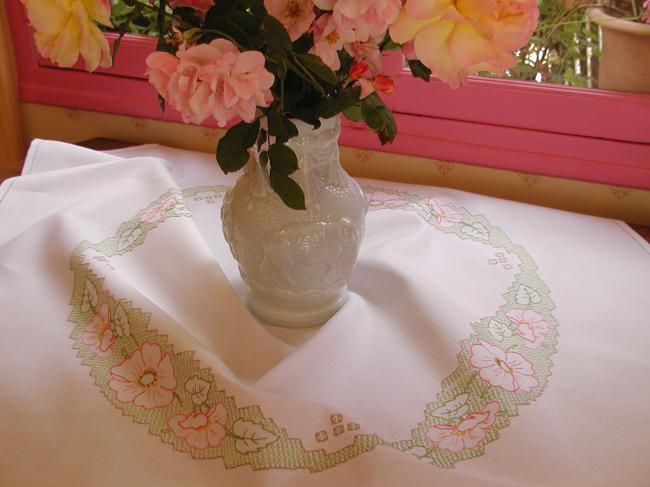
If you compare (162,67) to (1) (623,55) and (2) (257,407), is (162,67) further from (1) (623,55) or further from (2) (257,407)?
(1) (623,55)

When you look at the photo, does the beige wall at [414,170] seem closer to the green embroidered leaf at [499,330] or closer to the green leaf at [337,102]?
the green embroidered leaf at [499,330]

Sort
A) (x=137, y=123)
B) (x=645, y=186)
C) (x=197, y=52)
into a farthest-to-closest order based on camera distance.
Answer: (x=137, y=123) < (x=645, y=186) < (x=197, y=52)

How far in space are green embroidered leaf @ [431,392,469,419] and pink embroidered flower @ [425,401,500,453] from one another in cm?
1

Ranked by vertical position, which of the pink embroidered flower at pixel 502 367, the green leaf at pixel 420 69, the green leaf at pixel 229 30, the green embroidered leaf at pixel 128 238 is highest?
the green leaf at pixel 229 30

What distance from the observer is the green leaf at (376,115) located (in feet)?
2.48

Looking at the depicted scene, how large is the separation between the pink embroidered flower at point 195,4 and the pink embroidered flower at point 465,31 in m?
0.20

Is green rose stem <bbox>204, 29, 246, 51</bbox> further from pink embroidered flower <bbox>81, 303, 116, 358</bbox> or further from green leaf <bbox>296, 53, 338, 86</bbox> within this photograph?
pink embroidered flower <bbox>81, 303, 116, 358</bbox>

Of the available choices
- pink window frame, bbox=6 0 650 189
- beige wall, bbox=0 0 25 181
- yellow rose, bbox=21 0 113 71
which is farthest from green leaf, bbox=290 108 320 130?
beige wall, bbox=0 0 25 181

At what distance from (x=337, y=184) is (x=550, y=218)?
1.74ft

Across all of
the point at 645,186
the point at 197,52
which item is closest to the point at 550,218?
the point at 645,186

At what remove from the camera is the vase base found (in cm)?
94

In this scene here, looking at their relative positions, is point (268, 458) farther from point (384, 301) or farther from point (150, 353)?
point (384, 301)

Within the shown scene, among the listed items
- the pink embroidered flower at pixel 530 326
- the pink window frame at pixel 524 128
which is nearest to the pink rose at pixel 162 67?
the pink embroidered flower at pixel 530 326

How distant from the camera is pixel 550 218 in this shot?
124 cm
